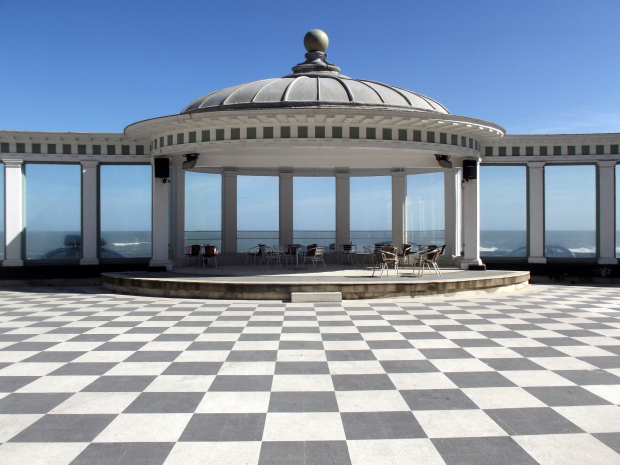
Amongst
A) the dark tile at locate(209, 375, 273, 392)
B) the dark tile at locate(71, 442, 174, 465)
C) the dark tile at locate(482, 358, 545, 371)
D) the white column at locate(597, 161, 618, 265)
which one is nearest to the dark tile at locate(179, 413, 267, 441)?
the dark tile at locate(71, 442, 174, 465)

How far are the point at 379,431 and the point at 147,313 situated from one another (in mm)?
5802

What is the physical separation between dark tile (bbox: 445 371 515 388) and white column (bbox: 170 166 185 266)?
1168 cm

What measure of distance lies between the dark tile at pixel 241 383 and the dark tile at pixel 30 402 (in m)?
1.22

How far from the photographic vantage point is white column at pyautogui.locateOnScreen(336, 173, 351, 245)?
54.0 ft

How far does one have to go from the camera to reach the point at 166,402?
3807mm

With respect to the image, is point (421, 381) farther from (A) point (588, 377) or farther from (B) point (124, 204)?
(B) point (124, 204)

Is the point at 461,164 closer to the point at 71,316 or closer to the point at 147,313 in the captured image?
the point at 147,313

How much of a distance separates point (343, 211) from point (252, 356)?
1161 centimetres

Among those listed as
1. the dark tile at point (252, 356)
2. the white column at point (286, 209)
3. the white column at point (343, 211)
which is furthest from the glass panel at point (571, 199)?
the dark tile at point (252, 356)

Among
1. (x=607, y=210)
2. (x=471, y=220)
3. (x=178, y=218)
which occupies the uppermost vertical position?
(x=607, y=210)

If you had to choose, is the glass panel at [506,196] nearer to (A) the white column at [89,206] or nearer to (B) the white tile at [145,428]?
(A) the white column at [89,206]

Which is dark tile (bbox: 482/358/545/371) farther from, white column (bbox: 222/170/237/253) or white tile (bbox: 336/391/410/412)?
white column (bbox: 222/170/237/253)

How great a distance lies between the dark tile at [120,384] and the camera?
4133mm

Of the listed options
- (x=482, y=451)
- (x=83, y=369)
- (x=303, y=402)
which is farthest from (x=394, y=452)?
(x=83, y=369)
